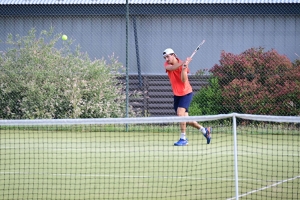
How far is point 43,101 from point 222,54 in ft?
12.4

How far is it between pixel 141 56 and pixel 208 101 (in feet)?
7.06

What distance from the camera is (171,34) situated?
14992 mm

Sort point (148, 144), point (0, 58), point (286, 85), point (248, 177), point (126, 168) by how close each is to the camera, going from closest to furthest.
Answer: point (248, 177), point (126, 168), point (148, 144), point (286, 85), point (0, 58)

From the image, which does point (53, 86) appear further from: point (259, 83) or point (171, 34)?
point (259, 83)

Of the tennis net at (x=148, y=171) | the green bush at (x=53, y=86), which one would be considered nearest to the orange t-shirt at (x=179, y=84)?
the tennis net at (x=148, y=171)

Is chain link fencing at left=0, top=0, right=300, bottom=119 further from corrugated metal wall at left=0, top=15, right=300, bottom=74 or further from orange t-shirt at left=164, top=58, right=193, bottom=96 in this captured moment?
orange t-shirt at left=164, top=58, right=193, bottom=96

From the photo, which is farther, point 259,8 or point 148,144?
point 259,8

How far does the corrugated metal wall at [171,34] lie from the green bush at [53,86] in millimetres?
1139

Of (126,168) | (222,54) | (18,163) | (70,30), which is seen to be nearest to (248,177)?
(126,168)

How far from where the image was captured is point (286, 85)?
1298 cm

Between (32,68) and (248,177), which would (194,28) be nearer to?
(32,68)

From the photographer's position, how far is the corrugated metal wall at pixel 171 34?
14.7m

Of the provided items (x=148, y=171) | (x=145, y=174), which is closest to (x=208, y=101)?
(x=148, y=171)

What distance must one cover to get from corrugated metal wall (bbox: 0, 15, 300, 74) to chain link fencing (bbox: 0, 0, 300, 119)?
2cm
